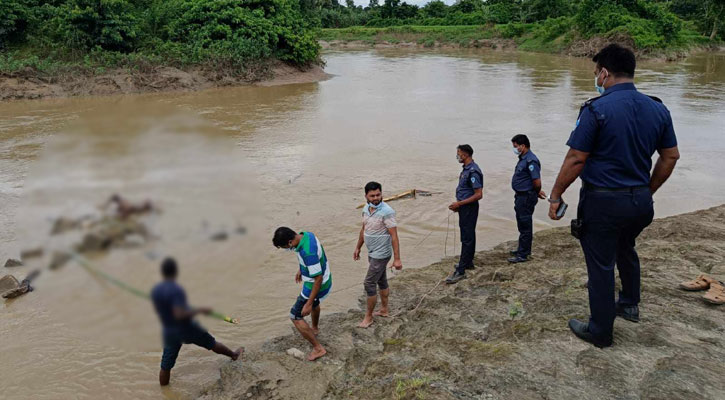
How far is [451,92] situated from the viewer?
23.4m

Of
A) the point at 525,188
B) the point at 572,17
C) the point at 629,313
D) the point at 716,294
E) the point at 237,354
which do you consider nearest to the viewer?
the point at 629,313

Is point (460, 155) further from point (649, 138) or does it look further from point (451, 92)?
point (451, 92)

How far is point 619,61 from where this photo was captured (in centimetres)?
337

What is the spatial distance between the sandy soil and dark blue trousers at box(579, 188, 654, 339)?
70.6 feet

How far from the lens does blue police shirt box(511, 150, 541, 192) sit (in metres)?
6.04

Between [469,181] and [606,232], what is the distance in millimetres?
2486

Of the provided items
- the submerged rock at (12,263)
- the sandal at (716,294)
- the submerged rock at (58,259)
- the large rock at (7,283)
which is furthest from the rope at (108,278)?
the submerged rock at (12,263)

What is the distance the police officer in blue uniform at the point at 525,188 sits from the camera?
6.07 meters

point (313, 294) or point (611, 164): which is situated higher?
point (611, 164)

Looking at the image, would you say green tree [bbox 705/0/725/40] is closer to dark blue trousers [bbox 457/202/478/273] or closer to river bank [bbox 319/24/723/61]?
river bank [bbox 319/24/723/61]

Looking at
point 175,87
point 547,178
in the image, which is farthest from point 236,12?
point 547,178

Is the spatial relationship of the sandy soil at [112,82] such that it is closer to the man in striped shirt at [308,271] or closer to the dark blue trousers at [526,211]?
the dark blue trousers at [526,211]

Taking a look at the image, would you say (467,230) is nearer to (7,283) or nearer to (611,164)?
(611,164)

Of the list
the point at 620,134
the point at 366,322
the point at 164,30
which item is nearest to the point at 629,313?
the point at 620,134
